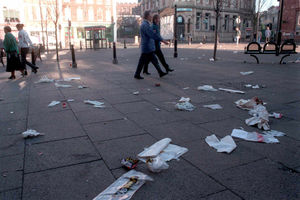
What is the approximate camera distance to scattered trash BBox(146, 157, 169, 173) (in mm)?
2697

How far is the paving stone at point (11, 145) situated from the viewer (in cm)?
327

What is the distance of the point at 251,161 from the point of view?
2928 mm

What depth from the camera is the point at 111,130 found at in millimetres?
3961

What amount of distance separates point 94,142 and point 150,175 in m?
1.14

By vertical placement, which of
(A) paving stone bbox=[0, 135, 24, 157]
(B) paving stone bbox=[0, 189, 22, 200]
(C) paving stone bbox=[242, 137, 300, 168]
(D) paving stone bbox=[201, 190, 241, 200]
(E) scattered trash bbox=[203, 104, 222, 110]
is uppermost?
(E) scattered trash bbox=[203, 104, 222, 110]

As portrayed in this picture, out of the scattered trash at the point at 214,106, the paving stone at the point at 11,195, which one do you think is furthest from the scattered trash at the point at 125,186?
the scattered trash at the point at 214,106

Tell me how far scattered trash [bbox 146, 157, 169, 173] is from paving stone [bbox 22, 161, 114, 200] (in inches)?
15.4

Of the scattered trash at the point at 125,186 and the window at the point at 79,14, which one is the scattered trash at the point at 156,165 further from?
the window at the point at 79,14

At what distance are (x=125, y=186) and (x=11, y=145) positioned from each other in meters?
1.88

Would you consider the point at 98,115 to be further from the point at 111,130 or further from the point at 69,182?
the point at 69,182

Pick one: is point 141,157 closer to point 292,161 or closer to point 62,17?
point 292,161

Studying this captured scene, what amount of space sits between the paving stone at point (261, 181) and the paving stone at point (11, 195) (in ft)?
5.84

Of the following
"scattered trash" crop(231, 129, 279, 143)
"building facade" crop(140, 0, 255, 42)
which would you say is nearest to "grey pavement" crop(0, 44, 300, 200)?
"scattered trash" crop(231, 129, 279, 143)

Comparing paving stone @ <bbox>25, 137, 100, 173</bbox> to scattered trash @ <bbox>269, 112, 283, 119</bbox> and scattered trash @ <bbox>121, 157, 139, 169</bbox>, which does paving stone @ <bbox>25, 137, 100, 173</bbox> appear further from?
scattered trash @ <bbox>269, 112, 283, 119</bbox>
